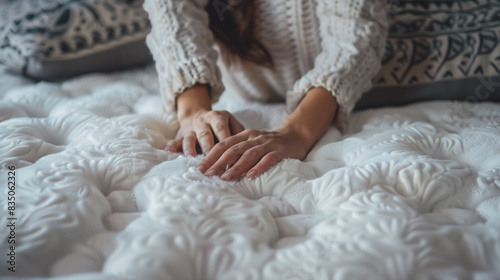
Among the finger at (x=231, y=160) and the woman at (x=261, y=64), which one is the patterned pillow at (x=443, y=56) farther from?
the finger at (x=231, y=160)

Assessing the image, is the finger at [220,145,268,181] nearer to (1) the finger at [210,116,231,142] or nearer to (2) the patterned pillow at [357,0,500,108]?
(1) the finger at [210,116,231,142]

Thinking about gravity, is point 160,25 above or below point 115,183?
above

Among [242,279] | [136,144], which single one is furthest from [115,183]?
[242,279]

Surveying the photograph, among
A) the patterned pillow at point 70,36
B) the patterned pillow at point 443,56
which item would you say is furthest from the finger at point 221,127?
the patterned pillow at point 70,36

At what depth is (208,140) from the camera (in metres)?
0.58

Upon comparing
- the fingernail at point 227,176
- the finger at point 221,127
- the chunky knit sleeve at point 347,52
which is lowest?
the fingernail at point 227,176

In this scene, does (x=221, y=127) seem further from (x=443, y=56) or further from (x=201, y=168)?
(x=443, y=56)

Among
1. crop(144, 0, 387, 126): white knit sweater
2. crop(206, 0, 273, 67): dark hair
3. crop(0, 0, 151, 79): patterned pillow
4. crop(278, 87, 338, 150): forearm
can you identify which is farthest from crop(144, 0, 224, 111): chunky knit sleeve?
crop(0, 0, 151, 79): patterned pillow

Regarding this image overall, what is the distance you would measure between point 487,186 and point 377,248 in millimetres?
215

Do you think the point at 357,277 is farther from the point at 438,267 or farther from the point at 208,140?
the point at 208,140

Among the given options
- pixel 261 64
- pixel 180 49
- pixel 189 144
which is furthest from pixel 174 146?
pixel 261 64

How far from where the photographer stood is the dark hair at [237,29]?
2.69 feet

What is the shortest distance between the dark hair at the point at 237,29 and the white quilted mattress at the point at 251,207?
307 mm

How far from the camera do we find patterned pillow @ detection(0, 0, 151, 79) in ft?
3.17
